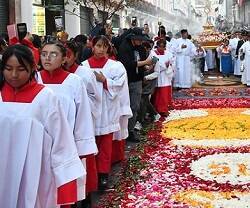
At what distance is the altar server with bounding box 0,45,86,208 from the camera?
3.97 m

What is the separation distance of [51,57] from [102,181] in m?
2.41

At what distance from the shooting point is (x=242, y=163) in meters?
8.15

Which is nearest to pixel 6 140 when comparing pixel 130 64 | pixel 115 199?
pixel 115 199

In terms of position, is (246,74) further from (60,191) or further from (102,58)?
(60,191)

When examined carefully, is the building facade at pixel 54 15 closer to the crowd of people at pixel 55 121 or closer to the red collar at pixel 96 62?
the red collar at pixel 96 62

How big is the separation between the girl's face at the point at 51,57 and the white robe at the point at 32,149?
1.12m

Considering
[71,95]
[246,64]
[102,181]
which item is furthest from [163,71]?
[71,95]

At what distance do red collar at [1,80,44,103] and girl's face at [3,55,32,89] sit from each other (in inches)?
1.8

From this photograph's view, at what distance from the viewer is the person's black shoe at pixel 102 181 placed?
7.07 meters

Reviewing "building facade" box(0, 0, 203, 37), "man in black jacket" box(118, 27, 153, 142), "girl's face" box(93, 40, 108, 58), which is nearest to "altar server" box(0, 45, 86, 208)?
"girl's face" box(93, 40, 108, 58)

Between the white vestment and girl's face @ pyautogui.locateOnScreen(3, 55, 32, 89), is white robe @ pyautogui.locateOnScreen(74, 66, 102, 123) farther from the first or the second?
the white vestment

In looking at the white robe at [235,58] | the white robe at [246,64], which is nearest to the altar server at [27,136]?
the white robe at [246,64]

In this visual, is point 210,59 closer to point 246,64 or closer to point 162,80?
point 246,64

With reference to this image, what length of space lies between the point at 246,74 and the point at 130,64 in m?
11.6
